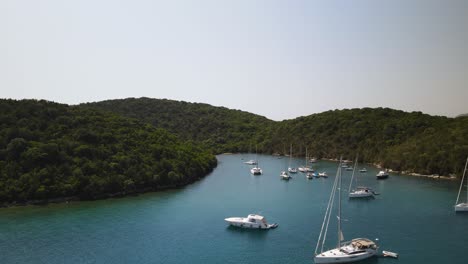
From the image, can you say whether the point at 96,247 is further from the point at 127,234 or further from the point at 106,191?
the point at 106,191

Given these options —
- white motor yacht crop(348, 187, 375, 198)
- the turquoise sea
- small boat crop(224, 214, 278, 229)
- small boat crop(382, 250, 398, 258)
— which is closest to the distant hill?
the turquoise sea

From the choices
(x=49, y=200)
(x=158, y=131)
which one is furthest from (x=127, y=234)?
(x=158, y=131)

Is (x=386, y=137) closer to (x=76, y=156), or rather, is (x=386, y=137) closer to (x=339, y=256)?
(x=339, y=256)

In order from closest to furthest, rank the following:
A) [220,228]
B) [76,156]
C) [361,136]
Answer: [220,228] < [76,156] < [361,136]

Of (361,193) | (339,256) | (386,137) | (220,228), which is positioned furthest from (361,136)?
(339,256)

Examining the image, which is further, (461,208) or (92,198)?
(92,198)

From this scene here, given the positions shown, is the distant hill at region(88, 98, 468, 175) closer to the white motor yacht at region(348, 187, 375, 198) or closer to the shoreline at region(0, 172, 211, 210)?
the white motor yacht at region(348, 187, 375, 198)
